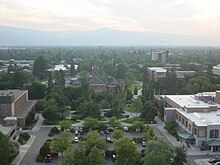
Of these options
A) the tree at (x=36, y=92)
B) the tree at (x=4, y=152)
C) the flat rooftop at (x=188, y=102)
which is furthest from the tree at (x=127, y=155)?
the tree at (x=36, y=92)

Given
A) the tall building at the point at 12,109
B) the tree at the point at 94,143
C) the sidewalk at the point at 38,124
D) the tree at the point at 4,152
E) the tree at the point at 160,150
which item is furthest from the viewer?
the tall building at the point at 12,109

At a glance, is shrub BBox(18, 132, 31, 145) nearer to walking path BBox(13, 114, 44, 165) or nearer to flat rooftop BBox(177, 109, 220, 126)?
walking path BBox(13, 114, 44, 165)

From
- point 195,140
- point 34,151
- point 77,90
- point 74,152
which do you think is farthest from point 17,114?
point 195,140

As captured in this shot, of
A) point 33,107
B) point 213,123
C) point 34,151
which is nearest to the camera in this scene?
point 34,151

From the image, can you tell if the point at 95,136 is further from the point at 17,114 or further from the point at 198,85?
the point at 198,85

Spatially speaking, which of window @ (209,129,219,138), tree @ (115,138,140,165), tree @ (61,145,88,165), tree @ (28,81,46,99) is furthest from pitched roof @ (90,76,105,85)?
tree @ (61,145,88,165)

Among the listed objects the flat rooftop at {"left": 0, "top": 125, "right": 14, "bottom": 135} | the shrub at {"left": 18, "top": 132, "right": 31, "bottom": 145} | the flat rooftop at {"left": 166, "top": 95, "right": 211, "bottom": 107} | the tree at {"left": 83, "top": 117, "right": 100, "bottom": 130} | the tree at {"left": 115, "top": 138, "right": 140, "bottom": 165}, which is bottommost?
the shrub at {"left": 18, "top": 132, "right": 31, "bottom": 145}

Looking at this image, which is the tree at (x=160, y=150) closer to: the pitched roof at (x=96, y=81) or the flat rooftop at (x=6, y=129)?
the flat rooftop at (x=6, y=129)
